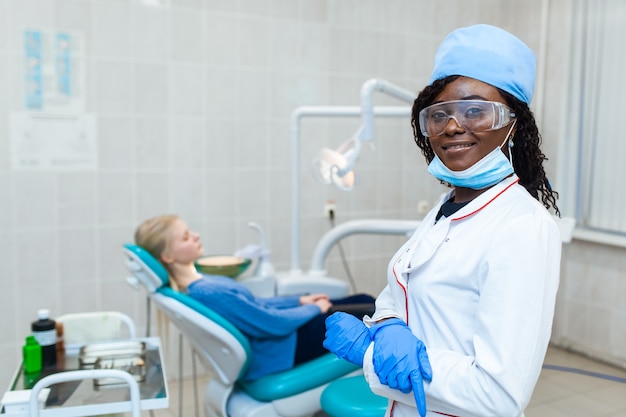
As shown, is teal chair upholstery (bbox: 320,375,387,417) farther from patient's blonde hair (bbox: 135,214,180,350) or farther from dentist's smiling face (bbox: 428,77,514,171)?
dentist's smiling face (bbox: 428,77,514,171)

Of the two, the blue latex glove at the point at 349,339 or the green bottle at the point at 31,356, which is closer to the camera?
the blue latex glove at the point at 349,339

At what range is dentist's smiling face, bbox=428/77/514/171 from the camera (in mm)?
1044

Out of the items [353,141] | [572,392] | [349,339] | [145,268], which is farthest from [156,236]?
[572,392]

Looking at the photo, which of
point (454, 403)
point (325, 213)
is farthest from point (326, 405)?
point (325, 213)

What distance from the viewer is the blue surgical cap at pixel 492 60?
1.04 m

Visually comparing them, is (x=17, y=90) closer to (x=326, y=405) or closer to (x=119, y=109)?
(x=119, y=109)

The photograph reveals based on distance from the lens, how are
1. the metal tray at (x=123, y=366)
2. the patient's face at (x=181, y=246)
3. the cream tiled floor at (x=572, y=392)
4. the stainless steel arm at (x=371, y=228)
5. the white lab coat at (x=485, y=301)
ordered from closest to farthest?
the white lab coat at (x=485, y=301) → the metal tray at (x=123, y=366) → the patient's face at (x=181, y=246) → the stainless steel arm at (x=371, y=228) → the cream tiled floor at (x=572, y=392)

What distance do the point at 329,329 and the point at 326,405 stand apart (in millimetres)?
867


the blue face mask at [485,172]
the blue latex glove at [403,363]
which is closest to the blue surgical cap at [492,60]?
the blue face mask at [485,172]

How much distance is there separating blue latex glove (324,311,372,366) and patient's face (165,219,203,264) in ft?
4.05

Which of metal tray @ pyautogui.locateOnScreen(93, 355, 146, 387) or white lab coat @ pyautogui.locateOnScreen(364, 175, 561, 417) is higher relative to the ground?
white lab coat @ pyautogui.locateOnScreen(364, 175, 561, 417)

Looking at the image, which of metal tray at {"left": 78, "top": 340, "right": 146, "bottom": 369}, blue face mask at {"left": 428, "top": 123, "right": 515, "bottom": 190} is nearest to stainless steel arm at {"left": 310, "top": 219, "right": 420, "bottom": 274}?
metal tray at {"left": 78, "top": 340, "right": 146, "bottom": 369}

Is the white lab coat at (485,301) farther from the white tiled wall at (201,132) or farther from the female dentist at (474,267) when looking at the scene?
the white tiled wall at (201,132)

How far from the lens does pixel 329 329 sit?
1.11 m
